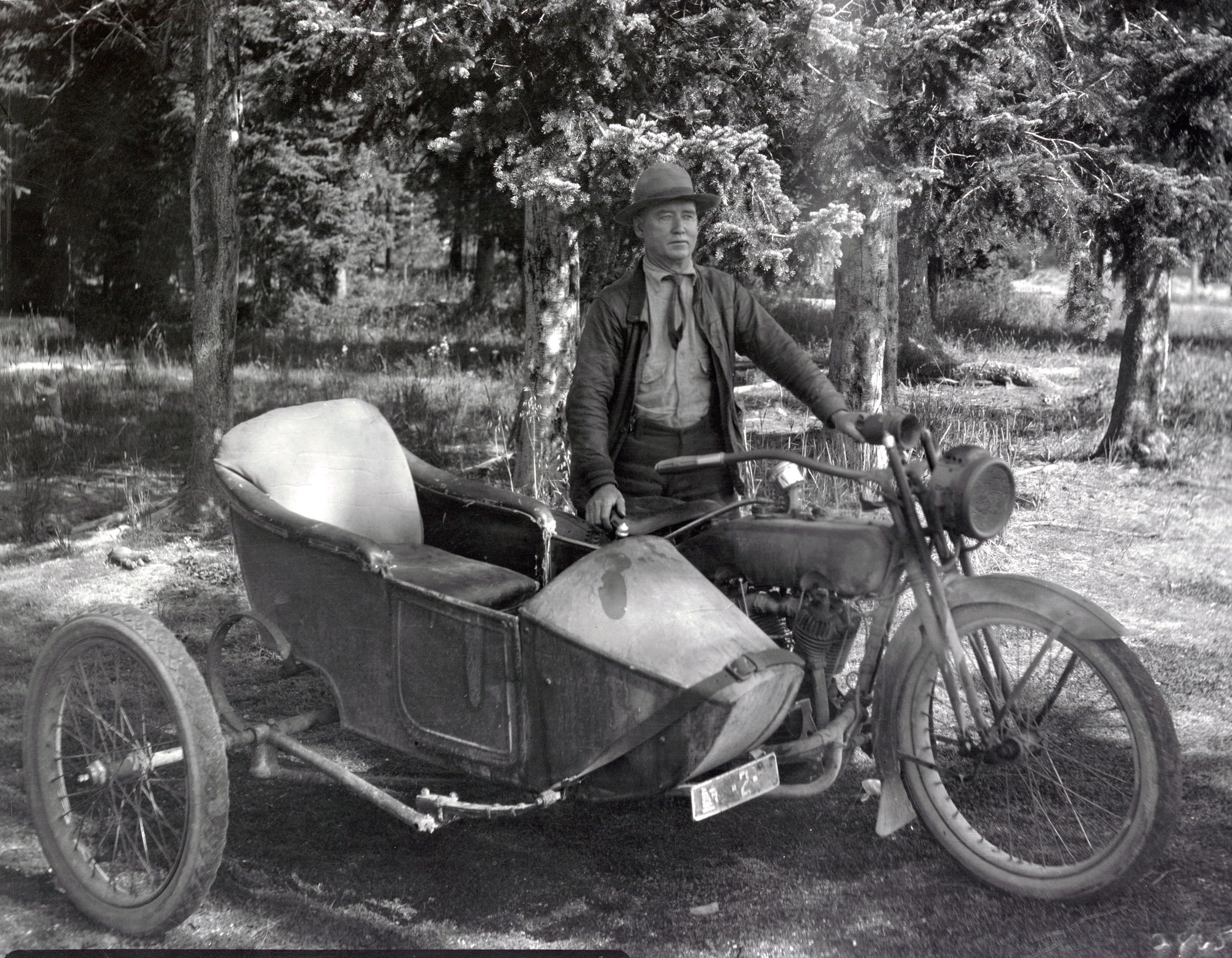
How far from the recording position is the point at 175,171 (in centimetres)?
1399

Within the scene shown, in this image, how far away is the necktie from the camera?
395cm

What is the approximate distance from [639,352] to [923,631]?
1425 mm

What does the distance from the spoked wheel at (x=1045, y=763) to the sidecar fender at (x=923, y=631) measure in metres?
0.02

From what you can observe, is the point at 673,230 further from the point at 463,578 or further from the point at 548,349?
the point at 548,349

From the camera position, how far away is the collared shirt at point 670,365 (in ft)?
13.0

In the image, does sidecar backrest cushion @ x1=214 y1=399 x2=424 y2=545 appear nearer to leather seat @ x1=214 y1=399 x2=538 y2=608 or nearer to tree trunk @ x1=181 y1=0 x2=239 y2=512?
leather seat @ x1=214 y1=399 x2=538 y2=608

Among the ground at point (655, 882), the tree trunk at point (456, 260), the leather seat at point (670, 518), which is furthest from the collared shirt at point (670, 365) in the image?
the tree trunk at point (456, 260)

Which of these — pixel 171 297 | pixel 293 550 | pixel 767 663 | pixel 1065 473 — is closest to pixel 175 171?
pixel 171 297

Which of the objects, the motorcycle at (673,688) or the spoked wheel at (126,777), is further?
the spoked wheel at (126,777)

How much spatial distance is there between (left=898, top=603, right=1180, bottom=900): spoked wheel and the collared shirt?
1.26m

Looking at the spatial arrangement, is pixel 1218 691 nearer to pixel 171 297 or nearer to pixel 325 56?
pixel 325 56

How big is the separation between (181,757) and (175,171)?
40.3 feet

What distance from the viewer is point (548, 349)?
6.87 meters

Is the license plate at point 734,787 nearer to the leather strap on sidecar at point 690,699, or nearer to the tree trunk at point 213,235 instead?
the leather strap on sidecar at point 690,699
